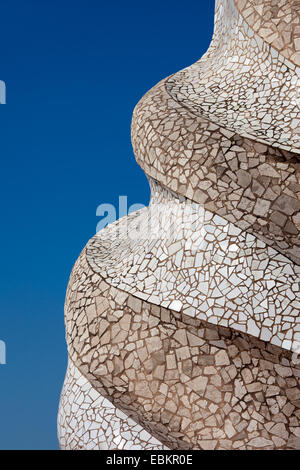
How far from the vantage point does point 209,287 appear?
13.6 ft

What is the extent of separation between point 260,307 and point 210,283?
1.18ft

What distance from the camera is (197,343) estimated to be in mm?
4066

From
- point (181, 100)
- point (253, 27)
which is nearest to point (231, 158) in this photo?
point (181, 100)

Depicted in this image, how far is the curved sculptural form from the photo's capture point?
13.1ft

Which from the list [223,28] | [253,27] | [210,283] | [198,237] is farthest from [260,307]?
[223,28]

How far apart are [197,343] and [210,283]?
0.40m

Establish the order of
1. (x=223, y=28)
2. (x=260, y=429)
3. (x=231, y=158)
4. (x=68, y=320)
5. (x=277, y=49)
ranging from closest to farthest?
(x=260, y=429) → (x=231, y=158) → (x=277, y=49) → (x=68, y=320) → (x=223, y=28)

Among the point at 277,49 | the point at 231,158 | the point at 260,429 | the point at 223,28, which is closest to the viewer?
the point at 260,429

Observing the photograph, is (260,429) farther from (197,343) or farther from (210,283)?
(210,283)

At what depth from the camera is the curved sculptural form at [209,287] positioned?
13.1 ft
